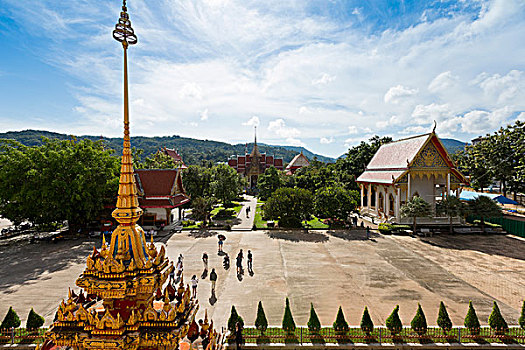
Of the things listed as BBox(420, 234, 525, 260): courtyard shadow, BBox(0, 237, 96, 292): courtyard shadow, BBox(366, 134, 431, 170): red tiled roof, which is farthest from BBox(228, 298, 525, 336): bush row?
BBox(366, 134, 431, 170): red tiled roof

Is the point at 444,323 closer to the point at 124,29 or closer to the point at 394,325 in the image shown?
the point at 394,325

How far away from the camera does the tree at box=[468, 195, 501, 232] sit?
28812 millimetres

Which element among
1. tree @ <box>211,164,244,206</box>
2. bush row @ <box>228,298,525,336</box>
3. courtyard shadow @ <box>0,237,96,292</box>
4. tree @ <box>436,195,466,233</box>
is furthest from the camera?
→ tree @ <box>211,164,244,206</box>

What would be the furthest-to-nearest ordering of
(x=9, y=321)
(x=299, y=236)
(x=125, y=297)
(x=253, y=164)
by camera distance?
(x=253, y=164) < (x=299, y=236) < (x=9, y=321) < (x=125, y=297)

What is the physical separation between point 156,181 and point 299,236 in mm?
17410

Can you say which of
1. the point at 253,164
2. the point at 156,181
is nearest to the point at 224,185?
the point at 156,181

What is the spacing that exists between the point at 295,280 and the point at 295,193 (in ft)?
46.3

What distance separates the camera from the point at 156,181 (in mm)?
33000

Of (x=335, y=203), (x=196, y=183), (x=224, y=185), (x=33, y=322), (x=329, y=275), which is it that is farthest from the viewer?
(x=196, y=183)

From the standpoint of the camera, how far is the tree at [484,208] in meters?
28.8

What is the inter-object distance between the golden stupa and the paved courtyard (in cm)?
837

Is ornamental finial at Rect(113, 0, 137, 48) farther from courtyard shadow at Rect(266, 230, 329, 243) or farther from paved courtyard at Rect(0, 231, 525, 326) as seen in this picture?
courtyard shadow at Rect(266, 230, 329, 243)

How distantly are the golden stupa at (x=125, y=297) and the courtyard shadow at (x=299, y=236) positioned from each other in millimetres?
22576

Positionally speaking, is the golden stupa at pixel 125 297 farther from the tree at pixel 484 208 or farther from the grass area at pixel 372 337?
the tree at pixel 484 208
